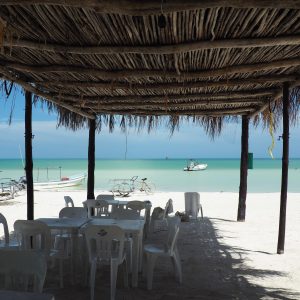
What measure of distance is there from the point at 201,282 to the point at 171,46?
98.8 inches

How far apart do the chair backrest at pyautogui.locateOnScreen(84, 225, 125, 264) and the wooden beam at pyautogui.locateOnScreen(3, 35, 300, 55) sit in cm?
170

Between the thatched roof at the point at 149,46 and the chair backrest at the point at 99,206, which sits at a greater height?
the thatched roof at the point at 149,46

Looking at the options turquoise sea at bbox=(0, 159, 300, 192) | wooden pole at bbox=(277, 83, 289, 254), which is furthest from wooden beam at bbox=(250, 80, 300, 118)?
turquoise sea at bbox=(0, 159, 300, 192)

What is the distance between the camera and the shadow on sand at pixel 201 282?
12.8 ft

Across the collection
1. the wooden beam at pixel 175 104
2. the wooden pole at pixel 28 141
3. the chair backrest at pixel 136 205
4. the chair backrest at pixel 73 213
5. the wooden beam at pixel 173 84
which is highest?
the wooden beam at pixel 173 84

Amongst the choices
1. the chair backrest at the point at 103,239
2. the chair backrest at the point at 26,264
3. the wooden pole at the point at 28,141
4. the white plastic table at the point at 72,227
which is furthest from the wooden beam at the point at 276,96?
the chair backrest at the point at 26,264

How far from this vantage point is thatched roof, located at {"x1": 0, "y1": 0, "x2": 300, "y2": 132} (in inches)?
117

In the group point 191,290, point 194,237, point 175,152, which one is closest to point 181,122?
point 194,237

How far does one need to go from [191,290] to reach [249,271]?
1026mm

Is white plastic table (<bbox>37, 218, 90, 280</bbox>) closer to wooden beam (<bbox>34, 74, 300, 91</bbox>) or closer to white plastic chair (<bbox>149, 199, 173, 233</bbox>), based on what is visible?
wooden beam (<bbox>34, 74, 300, 91</bbox>)

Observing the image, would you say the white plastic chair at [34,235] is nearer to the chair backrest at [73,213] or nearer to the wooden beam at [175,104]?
the chair backrest at [73,213]

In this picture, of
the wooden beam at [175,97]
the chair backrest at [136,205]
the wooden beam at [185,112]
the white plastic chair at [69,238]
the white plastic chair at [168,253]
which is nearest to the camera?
the white plastic chair at [168,253]

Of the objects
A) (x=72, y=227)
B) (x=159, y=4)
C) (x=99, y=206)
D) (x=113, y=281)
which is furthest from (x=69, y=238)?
(x=159, y=4)

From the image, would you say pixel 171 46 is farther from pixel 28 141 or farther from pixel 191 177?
pixel 191 177
